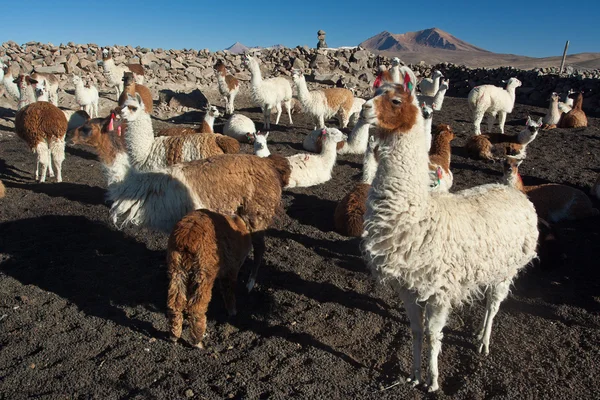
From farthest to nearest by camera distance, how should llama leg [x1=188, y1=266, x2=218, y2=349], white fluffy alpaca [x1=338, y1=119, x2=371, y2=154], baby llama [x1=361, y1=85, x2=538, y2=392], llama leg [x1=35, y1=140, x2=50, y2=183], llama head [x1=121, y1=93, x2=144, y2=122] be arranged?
white fluffy alpaca [x1=338, y1=119, x2=371, y2=154] → llama leg [x1=35, y1=140, x2=50, y2=183] → llama head [x1=121, y1=93, x2=144, y2=122] → llama leg [x1=188, y1=266, x2=218, y2=349] → baby llama [x1=361, y1=85, x2=538, y2=392]

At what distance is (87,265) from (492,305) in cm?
466

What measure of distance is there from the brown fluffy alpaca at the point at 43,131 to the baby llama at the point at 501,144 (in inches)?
373

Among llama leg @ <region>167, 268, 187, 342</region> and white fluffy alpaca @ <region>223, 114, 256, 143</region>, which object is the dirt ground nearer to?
llama leg @ <region>167, 268, 187, 342</region>

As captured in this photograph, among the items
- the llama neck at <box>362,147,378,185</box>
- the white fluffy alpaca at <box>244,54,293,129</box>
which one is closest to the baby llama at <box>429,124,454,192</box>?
the llama neck at <box>362,147,378,185</box>

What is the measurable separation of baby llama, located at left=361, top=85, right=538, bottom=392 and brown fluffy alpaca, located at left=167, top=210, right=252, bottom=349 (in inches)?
55.5

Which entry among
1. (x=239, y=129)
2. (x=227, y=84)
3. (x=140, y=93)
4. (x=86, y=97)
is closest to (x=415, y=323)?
(x=239, y=129)

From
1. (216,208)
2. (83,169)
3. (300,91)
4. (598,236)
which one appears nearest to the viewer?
(216,208)

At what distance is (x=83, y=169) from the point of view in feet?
30.3

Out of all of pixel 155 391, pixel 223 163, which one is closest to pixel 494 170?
pixel 223 163

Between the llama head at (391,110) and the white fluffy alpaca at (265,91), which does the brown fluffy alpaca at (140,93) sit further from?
the llama head at (391,110)

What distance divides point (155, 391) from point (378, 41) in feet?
569

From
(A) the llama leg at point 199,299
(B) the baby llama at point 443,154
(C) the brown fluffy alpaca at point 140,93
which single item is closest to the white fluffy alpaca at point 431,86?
(B) the baby llama at point 443,154

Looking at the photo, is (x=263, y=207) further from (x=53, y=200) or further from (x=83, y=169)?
(x=83, y=169)

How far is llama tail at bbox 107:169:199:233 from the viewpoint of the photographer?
15.0 ft
